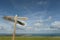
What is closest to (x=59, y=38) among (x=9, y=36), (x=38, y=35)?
(x=38, y=35)

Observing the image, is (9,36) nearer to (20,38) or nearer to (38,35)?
(20,38)

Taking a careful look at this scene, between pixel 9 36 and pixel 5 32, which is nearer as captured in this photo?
pixel 5 32

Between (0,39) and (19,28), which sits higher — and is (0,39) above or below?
below

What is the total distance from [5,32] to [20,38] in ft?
2.32

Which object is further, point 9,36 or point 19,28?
point 9,36

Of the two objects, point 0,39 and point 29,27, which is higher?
point 29,27

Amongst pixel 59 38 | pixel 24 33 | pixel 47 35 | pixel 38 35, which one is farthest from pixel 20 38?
pixel 59 38

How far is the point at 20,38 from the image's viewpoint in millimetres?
6066

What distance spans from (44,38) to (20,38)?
3.30 feet

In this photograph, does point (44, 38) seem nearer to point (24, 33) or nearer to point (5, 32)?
point (24, 33)

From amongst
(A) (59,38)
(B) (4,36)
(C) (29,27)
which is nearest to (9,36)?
(B) (4,36)

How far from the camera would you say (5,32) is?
5777 millimetres

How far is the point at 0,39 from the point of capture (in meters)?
5.96

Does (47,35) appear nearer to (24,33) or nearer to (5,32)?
(24,33)
